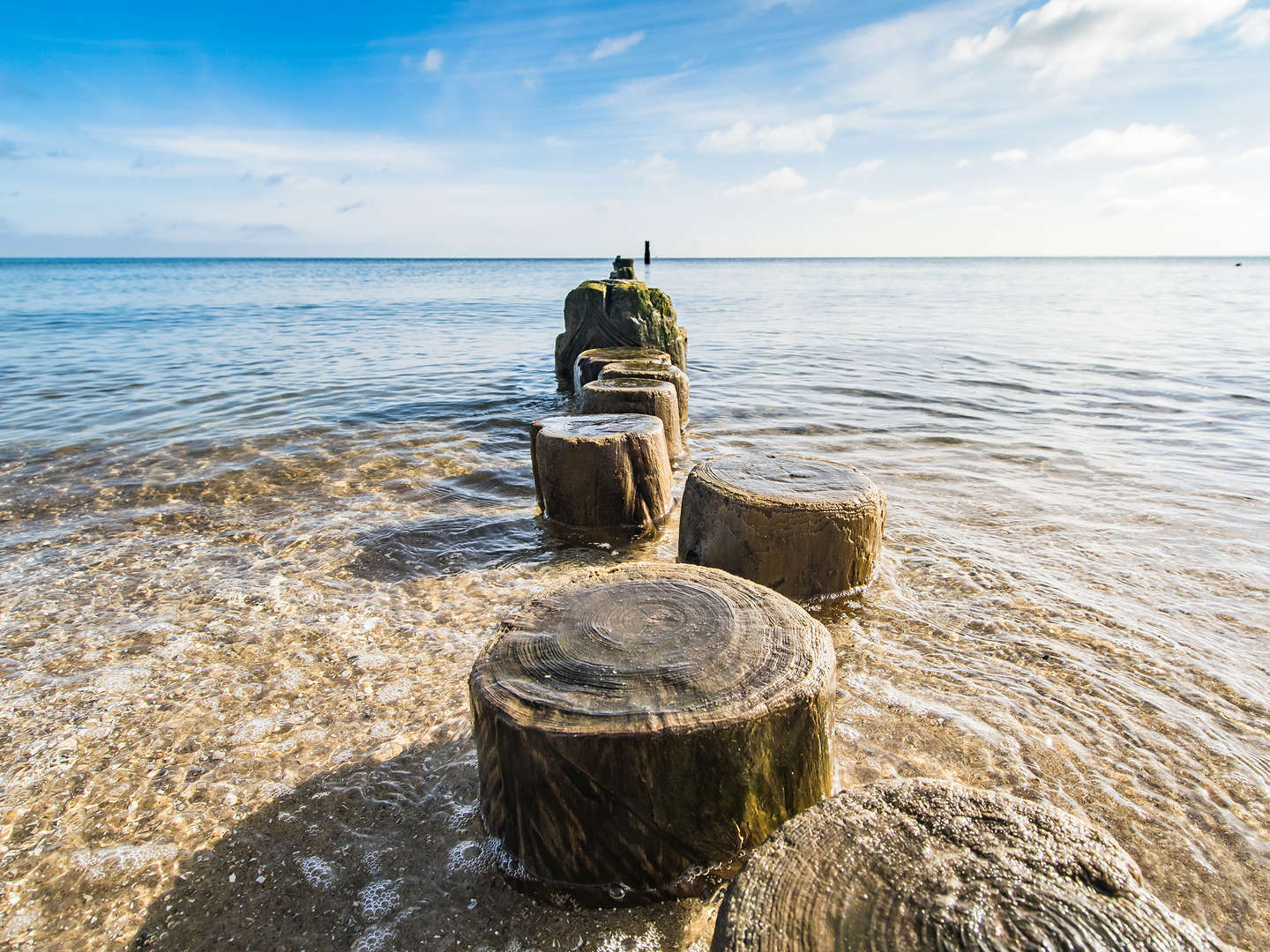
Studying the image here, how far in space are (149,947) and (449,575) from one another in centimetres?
237

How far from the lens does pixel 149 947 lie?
187cm

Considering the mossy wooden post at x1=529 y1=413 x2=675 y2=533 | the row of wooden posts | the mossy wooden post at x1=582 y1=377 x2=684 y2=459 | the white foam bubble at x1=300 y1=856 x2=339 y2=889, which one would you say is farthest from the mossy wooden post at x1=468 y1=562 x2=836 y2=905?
the mossy wooden post at x1=582 y1=377 x2=684 y2=459

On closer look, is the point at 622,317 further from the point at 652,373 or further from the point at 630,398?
the point at 630,398

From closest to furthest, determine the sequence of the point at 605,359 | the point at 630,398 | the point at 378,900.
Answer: the point at 378,900, the point at 630,398, the point at 605,359

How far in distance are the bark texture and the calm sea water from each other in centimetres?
120

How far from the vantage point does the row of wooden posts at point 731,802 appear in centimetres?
119

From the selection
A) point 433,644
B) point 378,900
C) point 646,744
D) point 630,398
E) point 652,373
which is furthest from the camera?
point 652,373

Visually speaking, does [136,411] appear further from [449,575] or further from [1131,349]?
[1131,349]

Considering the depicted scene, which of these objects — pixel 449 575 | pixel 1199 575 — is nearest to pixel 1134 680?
pixel 1199 575

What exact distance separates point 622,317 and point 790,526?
6143 millimetres

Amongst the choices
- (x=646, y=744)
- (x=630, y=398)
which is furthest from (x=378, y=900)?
(x=630, y=398)

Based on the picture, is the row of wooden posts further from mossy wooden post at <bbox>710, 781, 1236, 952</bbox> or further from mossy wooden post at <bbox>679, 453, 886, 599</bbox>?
mossy wooden post at <bbox>679, 453, 886, 599</bbox>

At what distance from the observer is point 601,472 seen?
443 centimetres

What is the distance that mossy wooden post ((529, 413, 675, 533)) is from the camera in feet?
14.5
